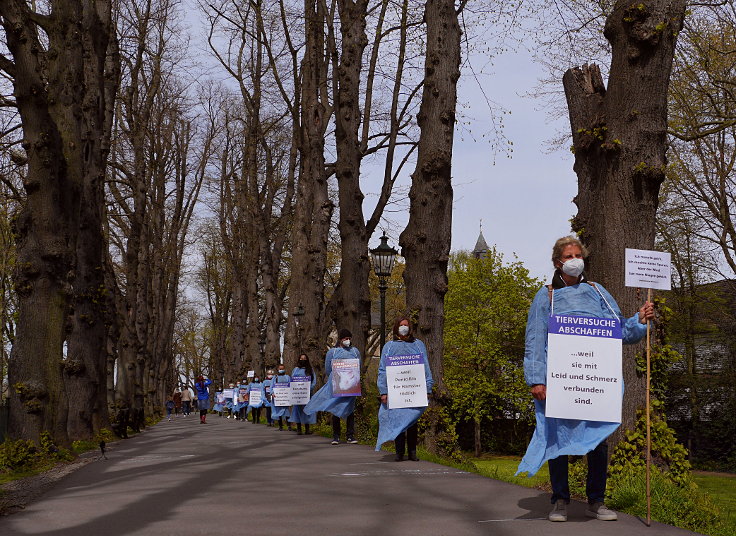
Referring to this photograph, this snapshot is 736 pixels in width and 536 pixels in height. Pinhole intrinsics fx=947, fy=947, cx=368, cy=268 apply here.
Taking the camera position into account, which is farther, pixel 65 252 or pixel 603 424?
pixel 65 252

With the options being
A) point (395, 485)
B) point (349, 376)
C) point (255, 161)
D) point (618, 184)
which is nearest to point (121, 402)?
point (349, 376)

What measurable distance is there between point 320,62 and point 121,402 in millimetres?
10525

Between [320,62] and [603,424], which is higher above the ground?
[320,62]

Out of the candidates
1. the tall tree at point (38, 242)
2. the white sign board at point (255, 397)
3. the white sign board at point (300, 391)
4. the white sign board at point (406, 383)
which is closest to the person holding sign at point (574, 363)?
the white sign board at point (406, 383)

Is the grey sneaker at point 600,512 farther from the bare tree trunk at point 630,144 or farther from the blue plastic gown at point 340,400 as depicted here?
the blue plastic gown at point 340,400

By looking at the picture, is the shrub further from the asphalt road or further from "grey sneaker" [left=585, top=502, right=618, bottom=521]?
"grey sneaker" [left=585, top=502, right=618, bottom=521]

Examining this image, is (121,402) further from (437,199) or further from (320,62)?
(437,199)

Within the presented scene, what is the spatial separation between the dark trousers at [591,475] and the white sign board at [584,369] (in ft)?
0.85

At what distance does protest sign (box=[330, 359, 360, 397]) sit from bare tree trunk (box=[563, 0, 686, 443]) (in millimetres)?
8641

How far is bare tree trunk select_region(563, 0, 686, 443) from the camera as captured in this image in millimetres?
8992

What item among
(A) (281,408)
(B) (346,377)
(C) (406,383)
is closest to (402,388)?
(C) (406,383)

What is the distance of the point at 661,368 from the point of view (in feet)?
28.8

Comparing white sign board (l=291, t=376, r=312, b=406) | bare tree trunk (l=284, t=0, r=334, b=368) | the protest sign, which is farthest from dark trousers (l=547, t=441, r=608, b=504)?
bare tree trunk (l=284, t=0, r=334, b=368)

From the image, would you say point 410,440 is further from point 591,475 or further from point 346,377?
point 591,475
